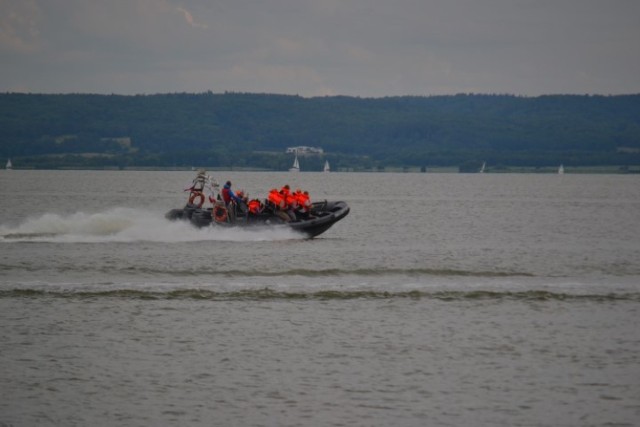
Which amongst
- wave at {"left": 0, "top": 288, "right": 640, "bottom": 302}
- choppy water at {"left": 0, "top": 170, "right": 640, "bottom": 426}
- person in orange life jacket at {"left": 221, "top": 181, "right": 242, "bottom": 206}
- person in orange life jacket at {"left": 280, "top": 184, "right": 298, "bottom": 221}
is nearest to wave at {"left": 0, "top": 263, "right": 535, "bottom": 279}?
choppy water at {"left": 0, "top": 170, "right": 640, "bottom": 426}

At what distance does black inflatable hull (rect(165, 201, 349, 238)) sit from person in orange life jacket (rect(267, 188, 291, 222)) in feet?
0.57

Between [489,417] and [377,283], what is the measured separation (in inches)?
506

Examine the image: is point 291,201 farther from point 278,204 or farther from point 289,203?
point 278,204

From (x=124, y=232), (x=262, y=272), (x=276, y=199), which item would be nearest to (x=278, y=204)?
(x=276, y=199)

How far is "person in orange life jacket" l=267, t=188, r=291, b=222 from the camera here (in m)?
37.2

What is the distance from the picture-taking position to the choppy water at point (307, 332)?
1609 cm

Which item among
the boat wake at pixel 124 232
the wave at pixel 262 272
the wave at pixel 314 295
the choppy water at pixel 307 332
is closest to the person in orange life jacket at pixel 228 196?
the boat wake at pixel 124 232

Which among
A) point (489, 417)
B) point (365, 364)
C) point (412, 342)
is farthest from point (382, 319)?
point (489, 417)

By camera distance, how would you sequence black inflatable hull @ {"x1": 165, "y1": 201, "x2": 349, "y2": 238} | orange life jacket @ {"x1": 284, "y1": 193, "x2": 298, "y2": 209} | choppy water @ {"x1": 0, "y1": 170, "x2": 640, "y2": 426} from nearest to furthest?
choppy water @ {"x1": 0, "y1": 170, "x2": 640, "y2": 426} → orange life jacket @ {"x1": 284, "y1": 193, "x2": 298, "y2": 209} → black inflatable hull @ {"x1": 165, "y1": 201, "x2": 349, "y2": 238}

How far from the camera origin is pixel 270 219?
38281 millimetres

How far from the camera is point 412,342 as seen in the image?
20.6 meters

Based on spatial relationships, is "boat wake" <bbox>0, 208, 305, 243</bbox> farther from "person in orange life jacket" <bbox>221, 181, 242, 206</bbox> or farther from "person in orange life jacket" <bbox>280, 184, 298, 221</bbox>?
"person in orange life jacket" <bbox>221, 181, 242, 206</bbox>

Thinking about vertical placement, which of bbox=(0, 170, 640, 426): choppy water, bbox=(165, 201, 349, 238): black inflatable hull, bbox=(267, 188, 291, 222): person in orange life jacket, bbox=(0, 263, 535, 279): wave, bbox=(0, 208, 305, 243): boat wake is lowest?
bbox=(0, 170, 640, 426): choppy water

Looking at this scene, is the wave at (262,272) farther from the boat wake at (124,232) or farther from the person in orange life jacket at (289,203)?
the boat wake at (124,232)
